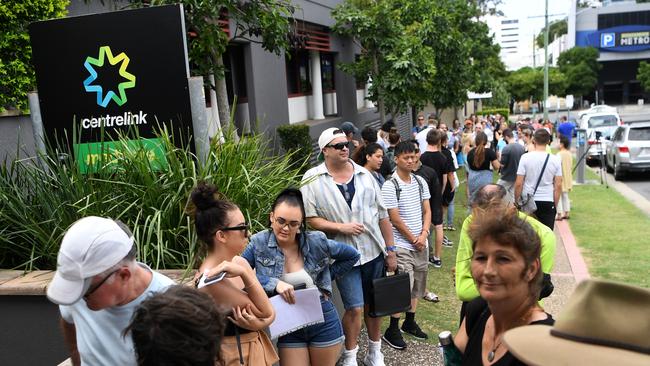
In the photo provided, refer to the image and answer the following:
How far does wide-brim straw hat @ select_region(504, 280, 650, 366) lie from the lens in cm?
141

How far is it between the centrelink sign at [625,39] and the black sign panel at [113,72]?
85301 mm

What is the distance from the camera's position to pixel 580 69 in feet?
225

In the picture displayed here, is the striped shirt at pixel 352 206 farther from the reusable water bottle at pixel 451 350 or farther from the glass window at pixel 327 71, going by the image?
the glass window at pixel 327 71

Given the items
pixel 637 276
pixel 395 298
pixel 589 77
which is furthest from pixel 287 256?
pixel 589 77

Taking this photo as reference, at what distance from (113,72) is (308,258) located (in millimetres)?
2767

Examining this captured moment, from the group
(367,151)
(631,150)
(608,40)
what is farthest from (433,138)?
(608,40)

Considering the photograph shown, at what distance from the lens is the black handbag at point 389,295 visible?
4.62m

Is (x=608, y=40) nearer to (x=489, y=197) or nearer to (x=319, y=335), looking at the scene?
(x=489, y=197)

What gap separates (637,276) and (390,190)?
150 inches

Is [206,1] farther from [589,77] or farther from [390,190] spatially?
[589,77]

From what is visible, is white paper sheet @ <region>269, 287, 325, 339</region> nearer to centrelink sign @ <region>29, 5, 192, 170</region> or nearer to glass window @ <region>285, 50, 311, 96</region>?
centrelink sign @ <region>29, 5, 192, 170</region>

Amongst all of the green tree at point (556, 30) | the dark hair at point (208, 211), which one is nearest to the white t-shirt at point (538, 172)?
the dark hair at point (208, 211)

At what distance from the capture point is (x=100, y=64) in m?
5.14

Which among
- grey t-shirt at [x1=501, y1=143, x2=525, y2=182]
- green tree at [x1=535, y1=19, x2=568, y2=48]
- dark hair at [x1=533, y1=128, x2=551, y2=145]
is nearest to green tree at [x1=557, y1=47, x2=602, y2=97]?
green tree at [x1=535, y1=19, x2=568, y2=48]
